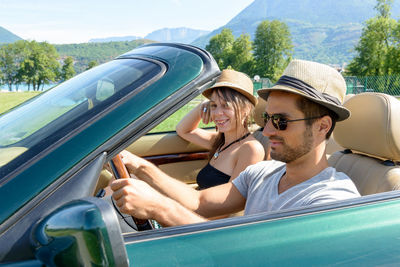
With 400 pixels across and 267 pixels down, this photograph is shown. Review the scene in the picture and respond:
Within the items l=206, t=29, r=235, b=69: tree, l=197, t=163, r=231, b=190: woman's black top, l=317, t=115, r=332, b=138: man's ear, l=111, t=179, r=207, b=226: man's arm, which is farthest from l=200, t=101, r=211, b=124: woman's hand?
l=206, t=29, r=235, b=69: tree

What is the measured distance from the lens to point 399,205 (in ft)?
4.44

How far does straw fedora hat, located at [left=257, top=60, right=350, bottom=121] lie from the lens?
5.66 ft

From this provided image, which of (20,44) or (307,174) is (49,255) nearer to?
(307,174)

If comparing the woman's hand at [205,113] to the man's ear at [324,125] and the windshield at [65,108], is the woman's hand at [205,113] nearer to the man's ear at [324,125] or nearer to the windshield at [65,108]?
A: the man's ear at [324,125]

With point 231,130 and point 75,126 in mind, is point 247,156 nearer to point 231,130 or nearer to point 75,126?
point 231,130

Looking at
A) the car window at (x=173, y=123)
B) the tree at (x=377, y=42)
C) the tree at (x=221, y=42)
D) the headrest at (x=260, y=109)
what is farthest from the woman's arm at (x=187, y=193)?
the tree at (x=221, y=42)

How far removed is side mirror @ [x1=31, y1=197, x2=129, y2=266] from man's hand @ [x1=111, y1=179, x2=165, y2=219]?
0.42 m

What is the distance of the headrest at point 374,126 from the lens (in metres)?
1.83

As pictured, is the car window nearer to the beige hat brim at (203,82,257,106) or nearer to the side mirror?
the beige hat brim at (203,82,257,106)

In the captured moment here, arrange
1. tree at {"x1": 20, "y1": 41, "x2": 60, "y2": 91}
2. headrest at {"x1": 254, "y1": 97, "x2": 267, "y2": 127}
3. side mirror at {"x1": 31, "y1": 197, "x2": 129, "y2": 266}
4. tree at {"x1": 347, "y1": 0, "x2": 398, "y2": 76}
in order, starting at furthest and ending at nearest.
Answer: tree at {"x1": 20, "y1": 41, "x2": 60, "y2": 91}
tree at {"x1": 347, "y1": 0, "x2": 398, "y2": 76}
headrest at {"x1": 254, "y1": 97, "x2": 267, "y2": 127}
side mirror at {"x1": 31, "y1": 197, "x2": 129, "y2": 266}

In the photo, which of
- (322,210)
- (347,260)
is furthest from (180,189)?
(347,260)

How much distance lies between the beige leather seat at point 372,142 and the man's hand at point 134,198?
109cm

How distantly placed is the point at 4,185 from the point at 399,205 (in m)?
1.26

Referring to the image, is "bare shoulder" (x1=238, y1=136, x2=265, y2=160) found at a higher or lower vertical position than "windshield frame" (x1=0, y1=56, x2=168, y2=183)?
lower
